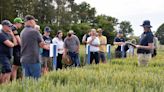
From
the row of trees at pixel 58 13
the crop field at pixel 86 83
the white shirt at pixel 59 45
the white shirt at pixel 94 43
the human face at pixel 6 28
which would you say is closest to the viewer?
the crop field at pixel 86 83

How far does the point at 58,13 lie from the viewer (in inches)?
3440

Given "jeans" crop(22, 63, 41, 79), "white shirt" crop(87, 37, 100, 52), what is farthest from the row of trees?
"jeans" crop(22, 63, 41, 79)

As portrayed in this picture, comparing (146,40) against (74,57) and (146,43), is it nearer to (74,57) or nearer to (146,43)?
(146,43)

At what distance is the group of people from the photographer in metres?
9.59

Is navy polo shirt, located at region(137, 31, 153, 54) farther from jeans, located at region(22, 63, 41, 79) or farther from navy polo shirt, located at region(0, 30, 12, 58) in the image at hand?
navy polo shirt, located at region(0, 30, 12, 58)

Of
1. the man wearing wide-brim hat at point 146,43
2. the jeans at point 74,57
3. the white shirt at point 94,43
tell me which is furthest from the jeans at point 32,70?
the white shirt at point 94,43

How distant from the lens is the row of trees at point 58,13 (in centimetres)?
6849

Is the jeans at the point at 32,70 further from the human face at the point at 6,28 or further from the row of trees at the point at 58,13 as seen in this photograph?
the row of trees at the point at 58,13

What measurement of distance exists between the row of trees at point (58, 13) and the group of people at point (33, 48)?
165 feet

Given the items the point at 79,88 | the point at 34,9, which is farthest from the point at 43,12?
the point at 79,88

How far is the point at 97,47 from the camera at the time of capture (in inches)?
637

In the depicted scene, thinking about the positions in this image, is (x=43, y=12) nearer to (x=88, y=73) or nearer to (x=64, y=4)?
(x=64, y=4)

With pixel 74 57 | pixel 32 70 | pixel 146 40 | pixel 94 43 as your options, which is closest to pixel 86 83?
pixel 32 70

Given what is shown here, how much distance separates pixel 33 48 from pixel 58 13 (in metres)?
78.1
